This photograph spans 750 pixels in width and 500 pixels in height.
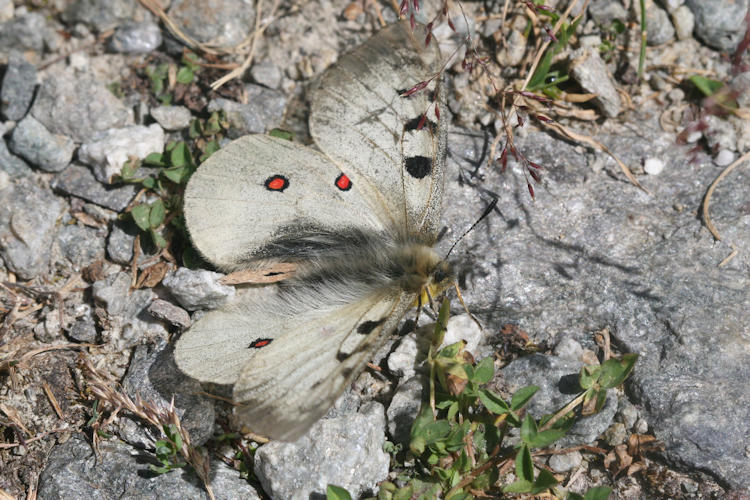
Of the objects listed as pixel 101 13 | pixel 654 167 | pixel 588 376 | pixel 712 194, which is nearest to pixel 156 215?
pixel 101 13

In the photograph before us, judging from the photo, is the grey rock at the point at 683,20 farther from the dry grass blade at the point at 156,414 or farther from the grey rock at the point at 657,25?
the dry grass blade at the point at 156,414

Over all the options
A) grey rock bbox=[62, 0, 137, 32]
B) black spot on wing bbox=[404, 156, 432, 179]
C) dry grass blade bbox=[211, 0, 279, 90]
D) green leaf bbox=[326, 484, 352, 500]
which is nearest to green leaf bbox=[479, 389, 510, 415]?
green leaf bbox=[326, 484, 352, 500]

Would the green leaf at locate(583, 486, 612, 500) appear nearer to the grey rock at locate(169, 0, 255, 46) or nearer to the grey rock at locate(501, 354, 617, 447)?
the grey rock at locate(501, 354, 617, 447)

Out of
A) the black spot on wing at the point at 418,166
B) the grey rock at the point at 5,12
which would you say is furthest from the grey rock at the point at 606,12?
the grey rock at the point at 5,12

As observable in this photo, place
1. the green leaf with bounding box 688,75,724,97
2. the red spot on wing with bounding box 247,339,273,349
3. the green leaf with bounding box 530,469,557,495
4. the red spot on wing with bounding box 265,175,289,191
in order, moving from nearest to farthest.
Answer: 1. the green leaf with bounding box 530,469,557,495
2. the red spot on wing with bounding box 247,339,273,349
3. the red spot on wing with bounding box 265,175,289,191
4. the green leaf with bounding box 688,75,724,97

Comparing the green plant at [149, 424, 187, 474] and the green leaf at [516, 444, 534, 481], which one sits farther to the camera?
the green plant at [149, 424, 187, 474]

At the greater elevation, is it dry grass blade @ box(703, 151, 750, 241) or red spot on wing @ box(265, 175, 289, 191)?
red spot on wing @ box(265, 175, 289, 191)

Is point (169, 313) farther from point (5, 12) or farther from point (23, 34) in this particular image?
point (5, 12)
